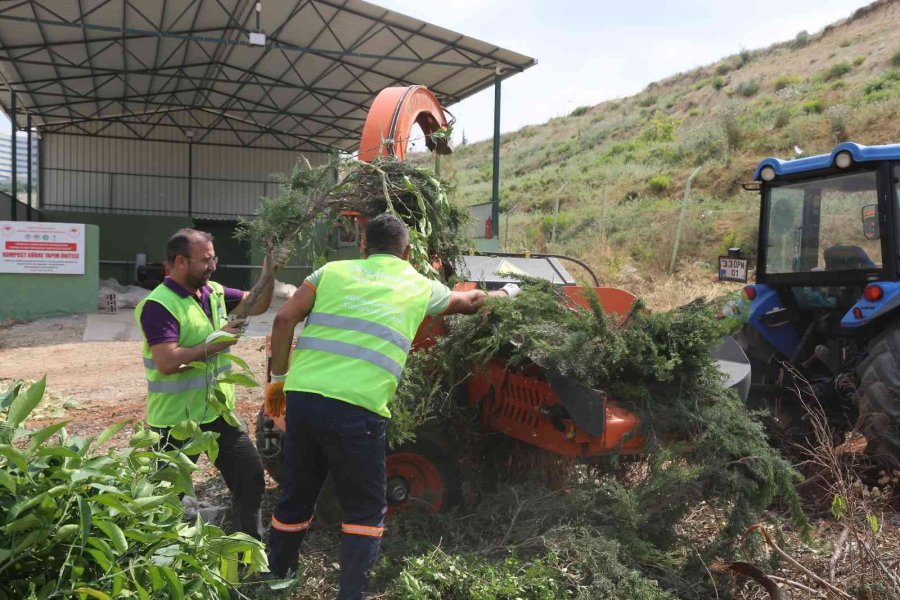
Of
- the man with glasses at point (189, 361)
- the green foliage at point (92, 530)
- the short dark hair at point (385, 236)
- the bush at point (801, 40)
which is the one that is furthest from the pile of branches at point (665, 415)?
the bush at point (801, 40)

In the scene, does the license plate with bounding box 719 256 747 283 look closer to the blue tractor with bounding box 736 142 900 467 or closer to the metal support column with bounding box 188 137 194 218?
the blue tractor with bounding box 736 142 900 467

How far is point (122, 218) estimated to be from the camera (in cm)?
2162

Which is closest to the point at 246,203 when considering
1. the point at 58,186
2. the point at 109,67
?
the point at 58,186

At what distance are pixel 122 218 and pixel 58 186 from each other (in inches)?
90.1

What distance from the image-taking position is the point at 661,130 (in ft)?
94.6

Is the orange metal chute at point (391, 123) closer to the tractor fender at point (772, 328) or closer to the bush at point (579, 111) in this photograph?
the tractor fender at point (772, 328)

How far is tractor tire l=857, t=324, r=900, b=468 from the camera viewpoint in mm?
4430

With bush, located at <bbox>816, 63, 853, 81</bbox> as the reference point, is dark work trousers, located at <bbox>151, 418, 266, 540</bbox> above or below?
below

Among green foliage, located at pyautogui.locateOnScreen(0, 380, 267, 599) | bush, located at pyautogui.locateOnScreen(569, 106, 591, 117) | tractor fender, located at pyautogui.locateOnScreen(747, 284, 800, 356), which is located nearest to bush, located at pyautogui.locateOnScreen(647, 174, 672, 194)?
tractor fender, located at pyautogui.locateOnScreen(747, 284, 800, 356)

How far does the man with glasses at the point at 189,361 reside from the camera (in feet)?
11.3

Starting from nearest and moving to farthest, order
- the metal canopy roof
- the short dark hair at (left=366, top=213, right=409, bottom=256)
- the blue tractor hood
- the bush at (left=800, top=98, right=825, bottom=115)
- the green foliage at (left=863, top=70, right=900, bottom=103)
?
the short dark hair at (left=366, top=213, right=409, bottom=256) → the blue tractor hood → the metal canopy roof → the green foliage at (left=863, top=70, right=900, bottom=103) → the bush at (left=800, top=98, right=825, bottom=115)

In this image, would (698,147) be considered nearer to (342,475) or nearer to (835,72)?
(835,72)

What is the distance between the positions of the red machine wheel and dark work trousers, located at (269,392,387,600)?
3.03 ft

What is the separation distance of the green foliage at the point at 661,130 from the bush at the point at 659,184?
8.07 metres
